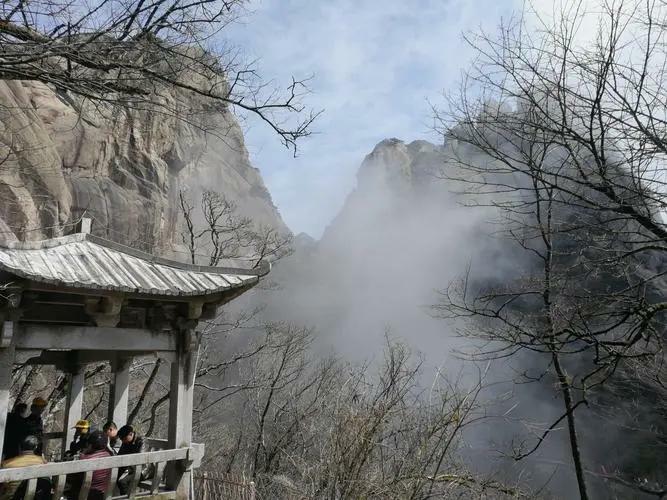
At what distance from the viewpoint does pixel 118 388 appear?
267 inches

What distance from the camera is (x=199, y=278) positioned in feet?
18.5

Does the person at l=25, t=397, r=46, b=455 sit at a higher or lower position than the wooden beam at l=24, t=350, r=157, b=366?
lower

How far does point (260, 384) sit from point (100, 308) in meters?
9.40

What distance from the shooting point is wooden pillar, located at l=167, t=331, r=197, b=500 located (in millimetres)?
5488

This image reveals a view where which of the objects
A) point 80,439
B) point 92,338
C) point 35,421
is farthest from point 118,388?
point 92,338

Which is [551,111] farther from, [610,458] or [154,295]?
[610,458]

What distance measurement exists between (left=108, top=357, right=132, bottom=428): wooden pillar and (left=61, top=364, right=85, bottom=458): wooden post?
506mm

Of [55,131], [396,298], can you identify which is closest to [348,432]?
[55,131]

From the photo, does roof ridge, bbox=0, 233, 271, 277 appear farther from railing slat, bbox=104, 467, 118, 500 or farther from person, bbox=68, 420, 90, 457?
railing slat, bbox=104, 467, 118, 500

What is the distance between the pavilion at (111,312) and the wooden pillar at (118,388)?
0.93m

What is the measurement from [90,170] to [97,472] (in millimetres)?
18160

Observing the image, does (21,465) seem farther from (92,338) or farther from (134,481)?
(92,338)

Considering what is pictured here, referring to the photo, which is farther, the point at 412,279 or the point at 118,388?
the point at 412,279

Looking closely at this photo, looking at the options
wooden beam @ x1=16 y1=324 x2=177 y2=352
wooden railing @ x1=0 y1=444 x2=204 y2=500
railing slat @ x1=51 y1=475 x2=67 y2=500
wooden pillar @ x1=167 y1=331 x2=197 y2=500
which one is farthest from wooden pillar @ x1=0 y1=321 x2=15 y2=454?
wooden pillar @ x1=167 y1=331 x2=197 y2=500
